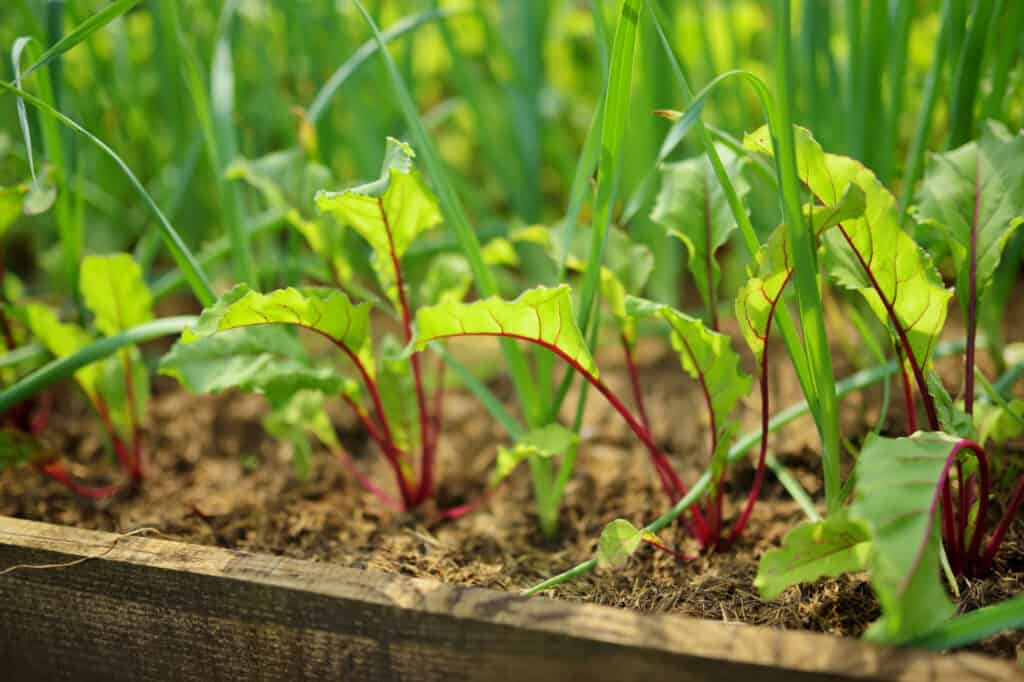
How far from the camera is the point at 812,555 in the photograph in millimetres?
650

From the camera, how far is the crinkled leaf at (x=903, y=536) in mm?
542

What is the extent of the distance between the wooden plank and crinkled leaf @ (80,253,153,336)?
0.94ft

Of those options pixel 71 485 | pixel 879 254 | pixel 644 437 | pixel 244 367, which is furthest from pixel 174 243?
pixel 879 254

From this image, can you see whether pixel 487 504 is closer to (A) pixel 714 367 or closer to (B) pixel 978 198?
(A) pixel 714 367

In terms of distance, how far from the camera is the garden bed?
766 millimetres

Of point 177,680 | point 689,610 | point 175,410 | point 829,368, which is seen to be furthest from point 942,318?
point 175,410

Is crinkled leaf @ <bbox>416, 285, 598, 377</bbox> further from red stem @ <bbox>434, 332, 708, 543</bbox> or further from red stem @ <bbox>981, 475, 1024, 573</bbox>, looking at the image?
red stem @ <bbox>981, 475, 1024, 573</bbox>

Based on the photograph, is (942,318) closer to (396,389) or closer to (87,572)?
(396,389)

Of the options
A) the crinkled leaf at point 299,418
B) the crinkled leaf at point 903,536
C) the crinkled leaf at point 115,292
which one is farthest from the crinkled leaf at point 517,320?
the crinkled leaf at point 115,292

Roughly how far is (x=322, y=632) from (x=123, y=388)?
0.48 metres

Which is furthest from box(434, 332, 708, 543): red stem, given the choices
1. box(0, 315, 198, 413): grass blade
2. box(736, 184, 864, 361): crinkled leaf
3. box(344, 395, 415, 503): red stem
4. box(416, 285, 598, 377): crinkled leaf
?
box(0, 315, 198, 413): grass blade

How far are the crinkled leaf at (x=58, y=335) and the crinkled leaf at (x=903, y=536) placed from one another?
0.81 meters

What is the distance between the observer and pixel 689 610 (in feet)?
2.50

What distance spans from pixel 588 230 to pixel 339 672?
1.61 ft
